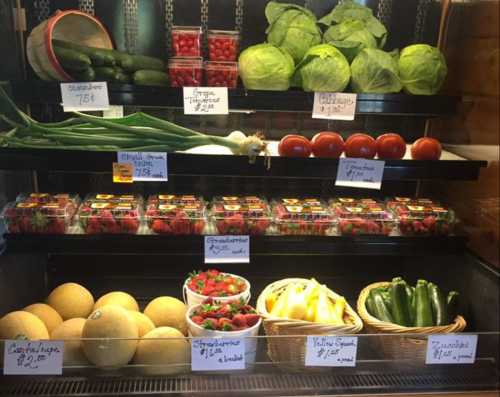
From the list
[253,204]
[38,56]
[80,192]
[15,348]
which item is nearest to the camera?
[15,348]

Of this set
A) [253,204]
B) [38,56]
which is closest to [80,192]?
[38,56]

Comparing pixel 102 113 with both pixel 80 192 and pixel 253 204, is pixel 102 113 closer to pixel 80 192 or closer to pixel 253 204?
pixel 80 192

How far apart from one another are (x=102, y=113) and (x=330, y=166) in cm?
100

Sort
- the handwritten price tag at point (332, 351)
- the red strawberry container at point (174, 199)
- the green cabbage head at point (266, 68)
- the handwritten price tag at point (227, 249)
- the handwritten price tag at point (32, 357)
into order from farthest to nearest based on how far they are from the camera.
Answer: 1. the red strawberry container at point (174, 199)
2. the handwritten price tag at point (227, 249)
3. the green cabbage head at point (266, 68)
4. the handwritten price tag at point (332, 351)
5. the handwritten price tag at point (32, 357)

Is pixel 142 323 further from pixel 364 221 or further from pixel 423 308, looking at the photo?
pixel 423 308

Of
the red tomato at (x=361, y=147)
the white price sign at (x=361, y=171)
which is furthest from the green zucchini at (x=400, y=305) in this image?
the red tomato at (x=361, y=147)

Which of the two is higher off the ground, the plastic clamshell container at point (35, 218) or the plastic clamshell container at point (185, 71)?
the plastic clamshell container at point (185, 71)

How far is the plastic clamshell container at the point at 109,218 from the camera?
1.78 m

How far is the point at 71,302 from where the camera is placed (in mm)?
1808

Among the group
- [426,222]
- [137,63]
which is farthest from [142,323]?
[426,222]

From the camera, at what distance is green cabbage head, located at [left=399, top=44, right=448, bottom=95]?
1757mm

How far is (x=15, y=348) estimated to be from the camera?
4.83ft

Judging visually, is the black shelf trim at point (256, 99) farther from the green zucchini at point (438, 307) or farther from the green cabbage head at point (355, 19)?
the green zucchini at point (438, 307)

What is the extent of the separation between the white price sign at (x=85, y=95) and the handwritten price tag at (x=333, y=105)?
75 centimetres
